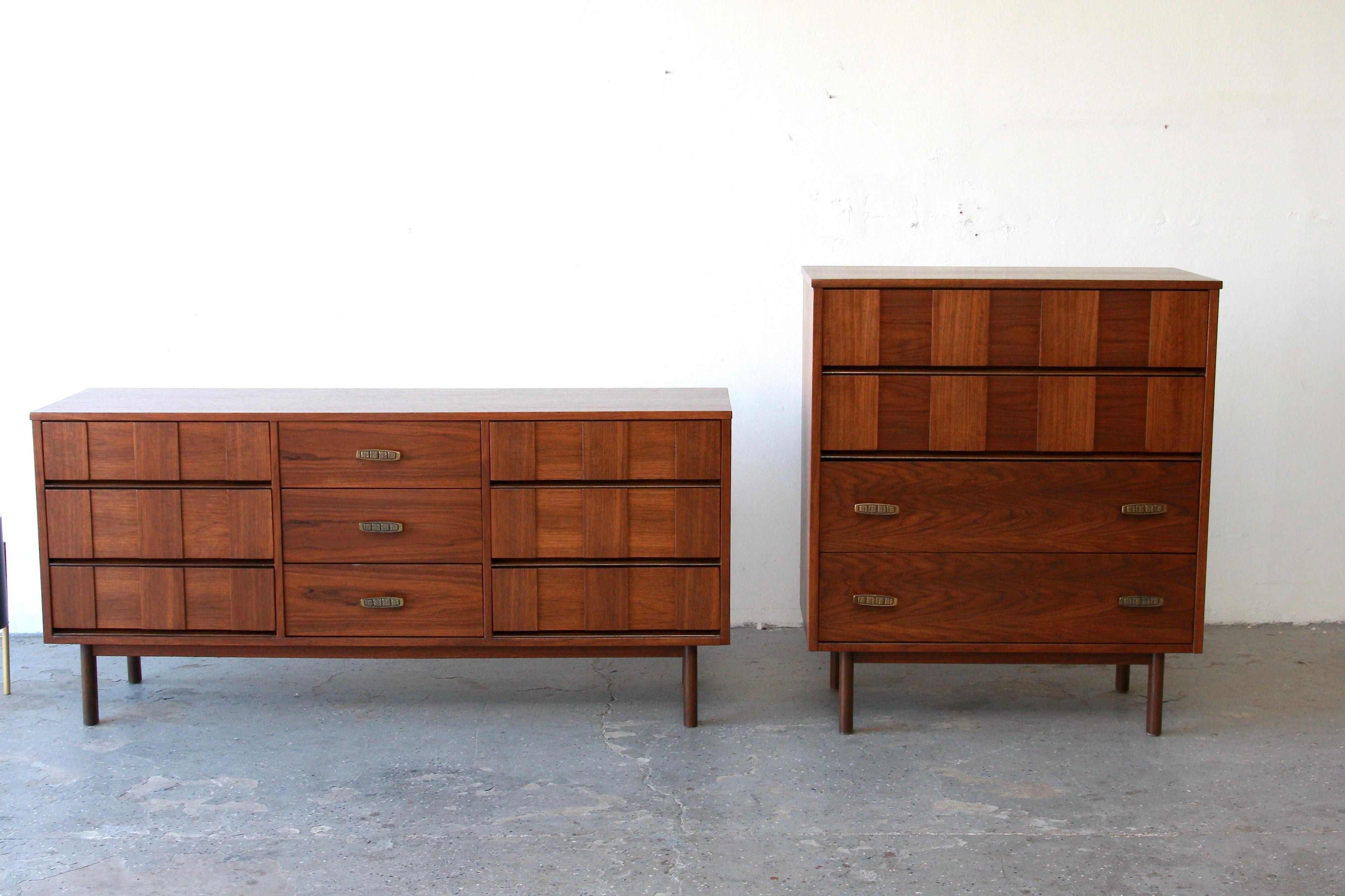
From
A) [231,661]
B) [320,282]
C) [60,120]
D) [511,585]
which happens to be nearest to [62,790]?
[231,661]

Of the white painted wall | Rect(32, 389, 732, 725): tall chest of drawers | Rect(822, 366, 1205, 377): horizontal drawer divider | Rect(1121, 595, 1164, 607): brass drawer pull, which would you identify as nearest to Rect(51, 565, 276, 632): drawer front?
Rect(32, 389, 732, 725): tall chest of drawers

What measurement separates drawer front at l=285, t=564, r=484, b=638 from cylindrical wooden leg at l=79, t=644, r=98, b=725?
53 cm

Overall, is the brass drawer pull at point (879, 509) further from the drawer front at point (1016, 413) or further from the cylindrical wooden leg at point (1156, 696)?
the cylindrical wooden leg at point (1156, 696)

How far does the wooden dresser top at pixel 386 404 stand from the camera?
3010mm

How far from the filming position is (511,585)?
308 centimetres

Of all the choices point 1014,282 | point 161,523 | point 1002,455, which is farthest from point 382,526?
point 1014,282

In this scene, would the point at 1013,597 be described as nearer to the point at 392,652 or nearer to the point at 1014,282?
the point at 1014,282

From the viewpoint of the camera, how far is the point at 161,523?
3.07m

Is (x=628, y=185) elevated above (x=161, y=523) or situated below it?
above

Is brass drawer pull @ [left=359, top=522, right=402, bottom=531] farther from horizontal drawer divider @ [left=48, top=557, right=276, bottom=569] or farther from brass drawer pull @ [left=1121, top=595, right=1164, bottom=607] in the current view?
brass drawer pull @ [left=1121, top=595, right=1164, bottom=607]

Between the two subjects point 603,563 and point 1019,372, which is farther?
point 603,563

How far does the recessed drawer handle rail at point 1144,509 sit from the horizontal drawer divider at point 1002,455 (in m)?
0.11

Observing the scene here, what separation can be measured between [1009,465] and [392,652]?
1613 mm

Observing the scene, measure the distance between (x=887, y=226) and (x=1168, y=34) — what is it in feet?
3.25
